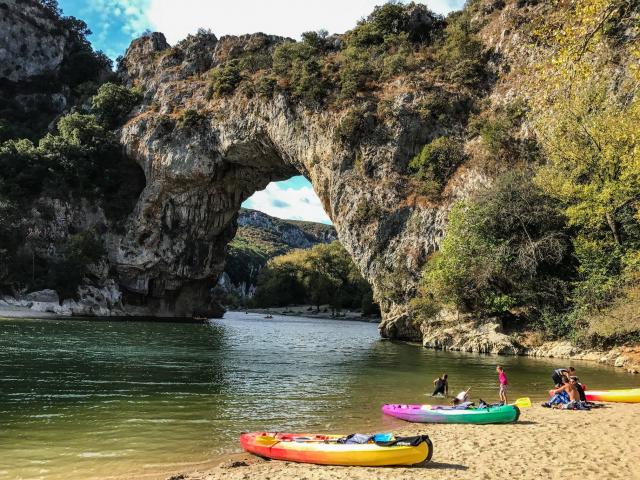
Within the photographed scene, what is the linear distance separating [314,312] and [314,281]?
26.0 ft

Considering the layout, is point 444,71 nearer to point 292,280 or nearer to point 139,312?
point 139,312

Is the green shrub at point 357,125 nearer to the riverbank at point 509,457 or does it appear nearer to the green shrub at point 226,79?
the green shrub at point 226,79

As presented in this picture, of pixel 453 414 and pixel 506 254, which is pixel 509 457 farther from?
pixel 506 254

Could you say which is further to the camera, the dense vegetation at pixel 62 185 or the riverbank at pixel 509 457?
the dense vegetation at pixel 62 185

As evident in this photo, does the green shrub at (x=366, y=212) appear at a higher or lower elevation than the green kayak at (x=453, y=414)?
higher

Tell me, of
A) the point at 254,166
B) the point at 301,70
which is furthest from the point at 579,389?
the point at 254,166

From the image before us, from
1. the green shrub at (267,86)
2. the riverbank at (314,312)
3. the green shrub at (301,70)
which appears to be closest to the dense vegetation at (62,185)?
the green shrub at (267,86)

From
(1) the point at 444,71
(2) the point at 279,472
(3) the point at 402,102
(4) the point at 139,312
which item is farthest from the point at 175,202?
(2) the point at 279,472

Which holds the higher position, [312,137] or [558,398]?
[312,137]

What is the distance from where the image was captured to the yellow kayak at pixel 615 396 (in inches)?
634

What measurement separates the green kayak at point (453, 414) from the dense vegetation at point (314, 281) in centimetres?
8650

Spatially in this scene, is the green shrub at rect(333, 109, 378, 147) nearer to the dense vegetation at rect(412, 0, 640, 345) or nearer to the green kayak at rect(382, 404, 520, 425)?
the dense vegetation at rect(412, 0, 640, 345)

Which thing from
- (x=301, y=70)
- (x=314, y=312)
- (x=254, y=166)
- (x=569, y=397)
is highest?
(x=301, y=70)

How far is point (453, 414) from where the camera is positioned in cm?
1368
